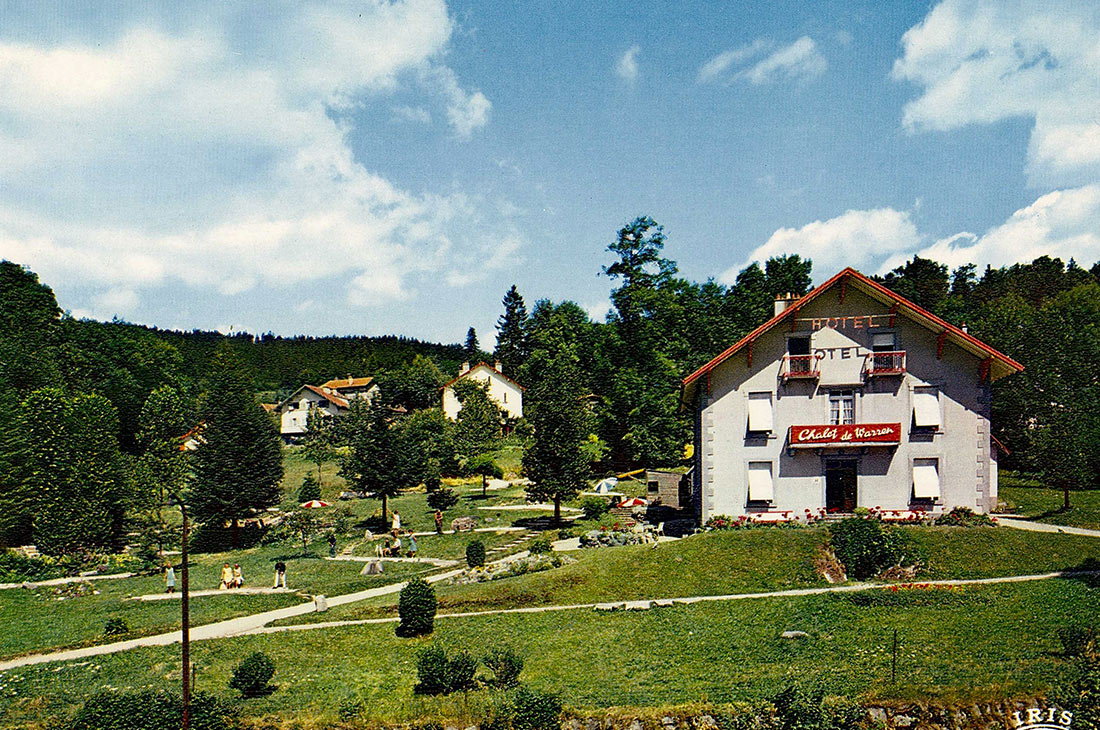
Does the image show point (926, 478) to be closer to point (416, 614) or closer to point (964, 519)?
point (964, 519)

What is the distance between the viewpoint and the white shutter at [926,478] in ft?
→ 111

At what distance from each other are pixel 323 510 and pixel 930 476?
45019 millimetres

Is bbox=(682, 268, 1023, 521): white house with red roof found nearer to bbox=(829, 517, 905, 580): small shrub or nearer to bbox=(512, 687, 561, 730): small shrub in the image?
bbox=(829, 517, 905, 580): small shrub

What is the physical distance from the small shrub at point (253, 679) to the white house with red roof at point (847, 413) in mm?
22870

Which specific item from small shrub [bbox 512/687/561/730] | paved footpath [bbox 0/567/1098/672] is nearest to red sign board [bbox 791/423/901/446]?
paved footpath [bbox 0/567/1098/672]

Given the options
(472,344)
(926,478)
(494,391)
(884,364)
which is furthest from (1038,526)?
(472,344)

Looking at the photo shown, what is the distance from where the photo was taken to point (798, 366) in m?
35.2

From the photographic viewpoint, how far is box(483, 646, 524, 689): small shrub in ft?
63.2

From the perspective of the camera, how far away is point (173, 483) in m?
57.7

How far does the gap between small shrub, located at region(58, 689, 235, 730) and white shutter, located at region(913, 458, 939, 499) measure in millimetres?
31888

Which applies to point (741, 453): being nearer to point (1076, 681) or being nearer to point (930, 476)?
point (930, 476)

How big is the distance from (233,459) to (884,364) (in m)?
47.1

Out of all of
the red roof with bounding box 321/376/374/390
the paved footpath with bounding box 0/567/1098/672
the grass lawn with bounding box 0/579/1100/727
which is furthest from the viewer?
the red roof with bounding box 321/376/374/390

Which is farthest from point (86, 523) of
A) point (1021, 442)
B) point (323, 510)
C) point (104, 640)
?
point (1021, 442)
